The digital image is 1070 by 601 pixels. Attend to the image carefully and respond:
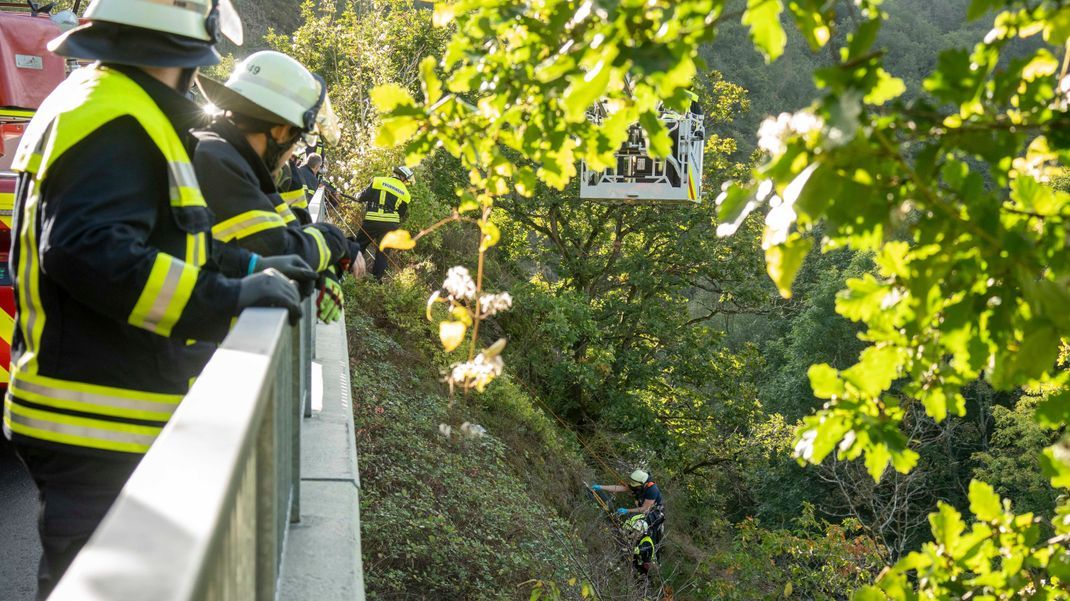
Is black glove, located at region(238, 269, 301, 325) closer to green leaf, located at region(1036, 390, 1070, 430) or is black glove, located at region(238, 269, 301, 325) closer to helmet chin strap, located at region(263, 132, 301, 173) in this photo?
helmet chin strap, located at region(263, 132, 301, 173)

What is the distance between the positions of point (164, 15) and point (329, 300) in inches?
69.6

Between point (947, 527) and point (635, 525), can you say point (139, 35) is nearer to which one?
point (947, 527)

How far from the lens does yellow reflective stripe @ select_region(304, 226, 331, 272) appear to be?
12.8 feet

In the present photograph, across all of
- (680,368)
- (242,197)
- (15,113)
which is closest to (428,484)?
(15,113)

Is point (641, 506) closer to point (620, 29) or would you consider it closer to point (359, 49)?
point (359, 49)

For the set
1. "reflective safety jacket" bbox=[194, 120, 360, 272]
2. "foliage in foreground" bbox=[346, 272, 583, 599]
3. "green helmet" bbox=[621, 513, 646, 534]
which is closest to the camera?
"reflective safety jacket" bbox=[194, 120, 360, 272]

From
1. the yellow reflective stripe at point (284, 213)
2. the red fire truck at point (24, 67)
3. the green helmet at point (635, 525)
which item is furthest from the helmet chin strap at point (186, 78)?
the green helmet at point (635, 525)

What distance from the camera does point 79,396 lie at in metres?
2.49

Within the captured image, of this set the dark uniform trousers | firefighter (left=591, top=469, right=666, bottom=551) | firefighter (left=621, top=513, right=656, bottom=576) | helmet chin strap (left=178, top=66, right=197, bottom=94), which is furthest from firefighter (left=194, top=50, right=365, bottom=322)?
firefighter (left=591, top=469, right=666, bottom=551)

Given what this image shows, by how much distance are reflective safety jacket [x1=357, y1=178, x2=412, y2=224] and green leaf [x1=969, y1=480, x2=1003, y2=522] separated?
30.5 ft

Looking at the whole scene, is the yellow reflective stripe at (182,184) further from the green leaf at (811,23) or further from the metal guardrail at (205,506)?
the green leaf at (811,23)

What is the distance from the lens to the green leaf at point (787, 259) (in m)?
1.98

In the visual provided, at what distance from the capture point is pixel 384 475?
26.9 ft

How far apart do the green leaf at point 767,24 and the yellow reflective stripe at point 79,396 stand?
173cm
